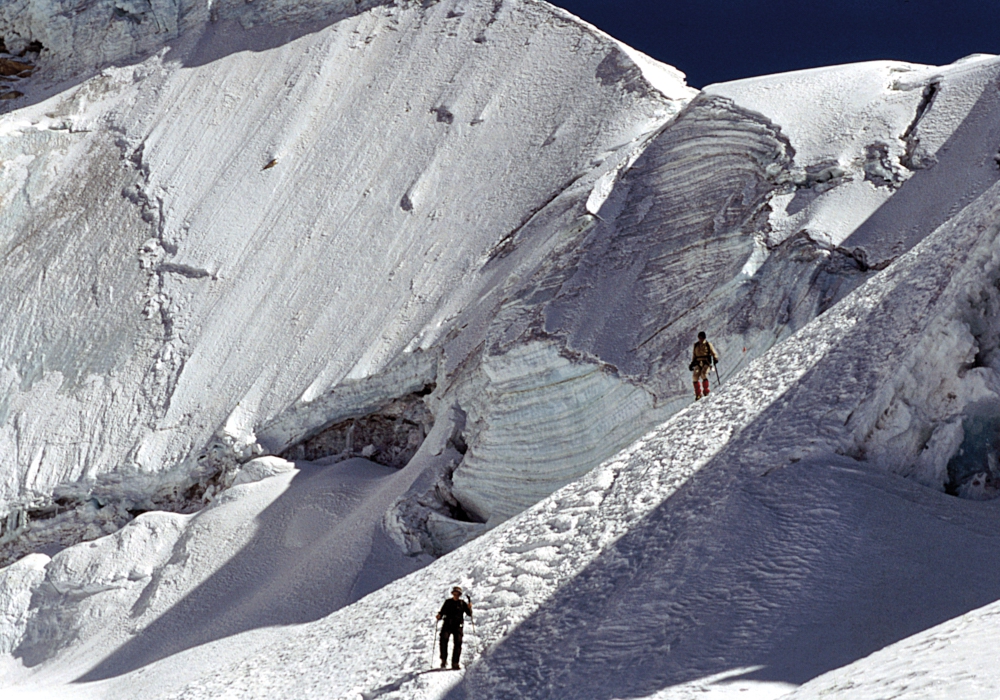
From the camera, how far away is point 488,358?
46.0ft

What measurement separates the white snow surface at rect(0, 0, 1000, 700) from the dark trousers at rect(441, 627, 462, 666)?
17cm

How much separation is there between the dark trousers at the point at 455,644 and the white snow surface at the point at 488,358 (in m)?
0.17

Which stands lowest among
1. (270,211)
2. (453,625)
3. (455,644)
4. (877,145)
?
(455,644)

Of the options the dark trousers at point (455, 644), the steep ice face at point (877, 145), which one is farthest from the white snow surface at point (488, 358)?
the dark trousers at point (455, 644)

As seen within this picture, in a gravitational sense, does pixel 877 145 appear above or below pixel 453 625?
above

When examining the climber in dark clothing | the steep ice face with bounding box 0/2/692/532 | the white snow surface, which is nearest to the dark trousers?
the climber in dark clothing

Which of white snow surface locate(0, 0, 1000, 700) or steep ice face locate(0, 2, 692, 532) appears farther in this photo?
steep ice face locate(0, 2, 692, 532)

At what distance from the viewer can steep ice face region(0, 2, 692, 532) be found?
16.7 metres

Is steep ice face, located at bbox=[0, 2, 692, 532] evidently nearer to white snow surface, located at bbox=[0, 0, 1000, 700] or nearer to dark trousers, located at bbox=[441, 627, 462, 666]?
white snow surface, located at bbox=[0, 0, 1000, 700]

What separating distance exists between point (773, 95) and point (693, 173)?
1498mm

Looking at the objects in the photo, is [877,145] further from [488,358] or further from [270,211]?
[270,211]

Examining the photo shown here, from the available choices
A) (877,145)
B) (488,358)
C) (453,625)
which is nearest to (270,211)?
(488,358)

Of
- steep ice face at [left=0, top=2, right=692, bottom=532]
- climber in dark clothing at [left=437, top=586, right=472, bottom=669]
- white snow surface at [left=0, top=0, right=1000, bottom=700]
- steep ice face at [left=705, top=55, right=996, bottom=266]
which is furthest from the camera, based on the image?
steep ice face at [left=0, top=2, right=692, bottom=532]

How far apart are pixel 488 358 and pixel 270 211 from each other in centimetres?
678
